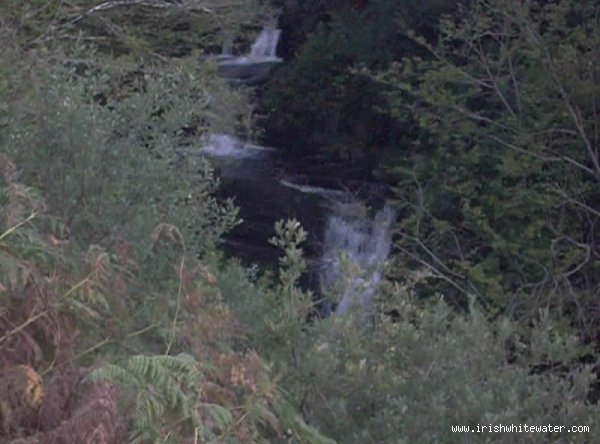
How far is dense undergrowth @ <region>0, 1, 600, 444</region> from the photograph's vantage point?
11.5ft

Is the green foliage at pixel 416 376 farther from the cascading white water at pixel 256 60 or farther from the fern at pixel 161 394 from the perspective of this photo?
the cascading white water at pixel 256 60

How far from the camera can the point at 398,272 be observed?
8.70m

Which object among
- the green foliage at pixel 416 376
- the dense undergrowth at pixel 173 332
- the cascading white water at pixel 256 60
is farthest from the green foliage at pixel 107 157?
the cascading white water at pixel 256 60

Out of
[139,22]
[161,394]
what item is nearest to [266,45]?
[139,22]

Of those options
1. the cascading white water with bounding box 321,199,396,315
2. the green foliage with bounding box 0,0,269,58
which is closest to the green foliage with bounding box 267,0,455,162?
the cascading white water with bounding box 321,199,396,315

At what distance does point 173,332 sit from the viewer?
12.8 feet

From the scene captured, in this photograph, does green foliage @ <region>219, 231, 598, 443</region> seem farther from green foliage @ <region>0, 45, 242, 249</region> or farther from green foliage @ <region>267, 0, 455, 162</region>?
green foliage @ <region>267, 0, 455, 162</region>

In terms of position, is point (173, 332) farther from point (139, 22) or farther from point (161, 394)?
point (139, 22)

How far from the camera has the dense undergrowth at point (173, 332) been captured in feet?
11.5

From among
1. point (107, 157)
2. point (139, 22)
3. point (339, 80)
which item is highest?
point (107, 157)

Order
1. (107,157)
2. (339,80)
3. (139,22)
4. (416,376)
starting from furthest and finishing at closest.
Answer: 1. (339,80)
2. (139,22)
3. (107,157)
4. (416,376)

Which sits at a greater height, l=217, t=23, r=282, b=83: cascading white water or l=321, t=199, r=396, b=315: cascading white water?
l=217, t=23, r=282, b=83: cascading white water

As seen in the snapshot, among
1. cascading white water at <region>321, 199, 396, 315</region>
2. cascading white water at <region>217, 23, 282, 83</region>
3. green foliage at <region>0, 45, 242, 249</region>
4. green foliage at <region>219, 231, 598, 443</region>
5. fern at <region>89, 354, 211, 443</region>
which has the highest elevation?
green foliage at <region>0, 45, 242, 249</region>

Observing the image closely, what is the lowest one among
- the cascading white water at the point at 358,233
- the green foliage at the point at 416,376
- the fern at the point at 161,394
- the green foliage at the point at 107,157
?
the cascading white water at the point at 358,233
